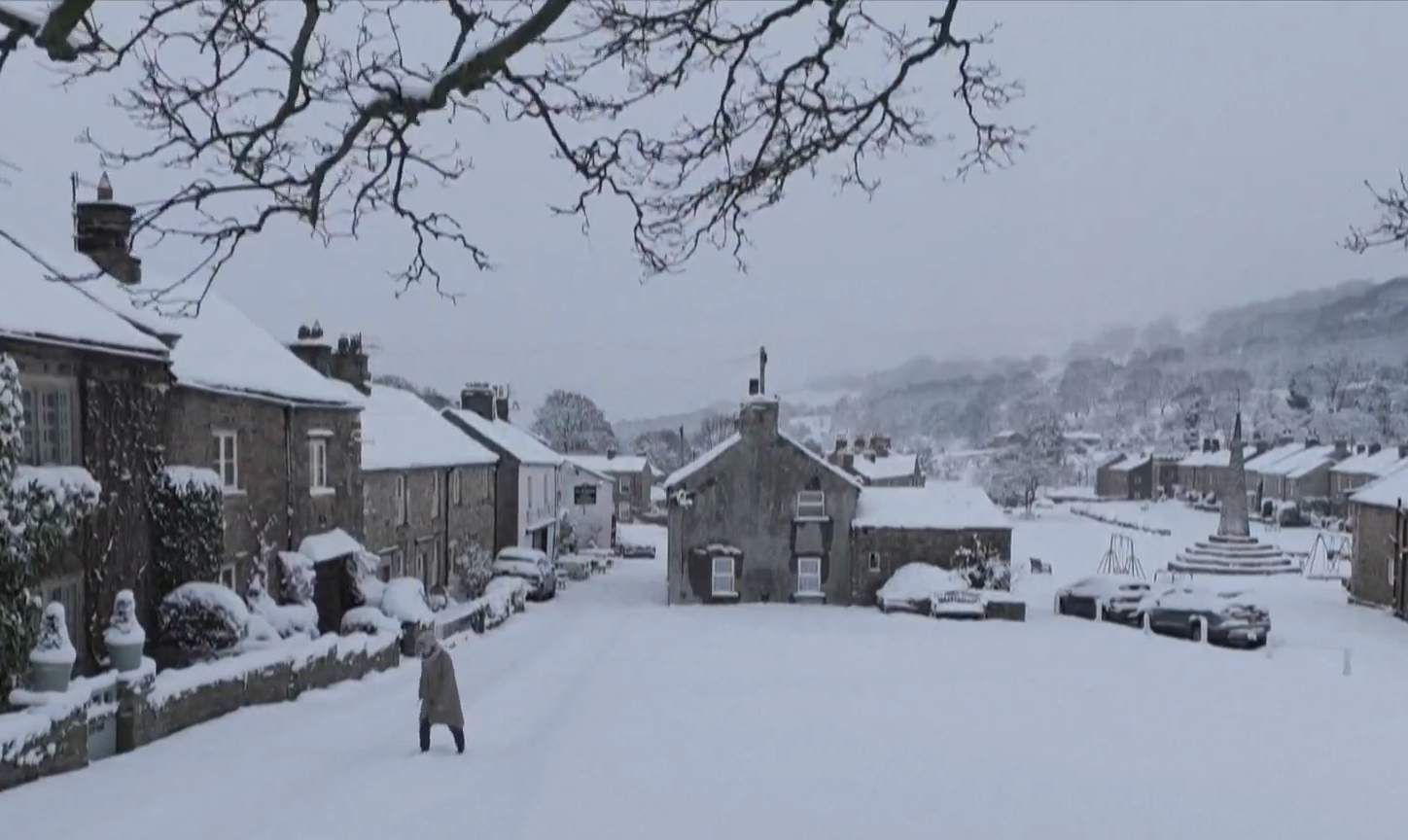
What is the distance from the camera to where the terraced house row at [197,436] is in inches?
584

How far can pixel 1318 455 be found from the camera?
254 ft

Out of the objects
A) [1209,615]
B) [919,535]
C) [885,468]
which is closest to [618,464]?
[885,468]

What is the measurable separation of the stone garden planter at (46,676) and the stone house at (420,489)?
15.7m

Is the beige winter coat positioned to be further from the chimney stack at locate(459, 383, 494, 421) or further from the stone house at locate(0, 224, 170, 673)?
the chimney stack at locate(459, 383, 494, 421)

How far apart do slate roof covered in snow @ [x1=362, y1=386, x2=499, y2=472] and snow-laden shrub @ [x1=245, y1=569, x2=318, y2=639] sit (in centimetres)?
827

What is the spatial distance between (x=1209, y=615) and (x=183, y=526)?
26249 mm

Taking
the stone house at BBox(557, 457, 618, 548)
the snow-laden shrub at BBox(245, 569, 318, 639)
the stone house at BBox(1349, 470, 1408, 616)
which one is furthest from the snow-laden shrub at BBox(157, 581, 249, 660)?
the stone house at BBox(557, 457, 618, 548)

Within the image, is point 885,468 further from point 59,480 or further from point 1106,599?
point 59,480

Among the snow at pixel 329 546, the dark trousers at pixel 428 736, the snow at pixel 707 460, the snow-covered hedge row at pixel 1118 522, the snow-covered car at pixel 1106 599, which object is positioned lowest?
the snow-covered hedge row at pixel 1118 522

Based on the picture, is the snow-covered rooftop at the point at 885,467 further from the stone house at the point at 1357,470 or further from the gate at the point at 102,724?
the gate at the point at 102,724

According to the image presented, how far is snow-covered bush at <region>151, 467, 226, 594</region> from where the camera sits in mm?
17312

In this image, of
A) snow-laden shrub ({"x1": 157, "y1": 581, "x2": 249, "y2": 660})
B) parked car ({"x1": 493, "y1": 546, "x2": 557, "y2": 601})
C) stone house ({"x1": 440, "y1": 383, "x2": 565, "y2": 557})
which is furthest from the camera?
stone house ({"x1": 440, "y1": 383, "x2": 565, "y2": 557})

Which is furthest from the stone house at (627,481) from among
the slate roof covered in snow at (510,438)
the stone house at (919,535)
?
the stone house at (919,535)

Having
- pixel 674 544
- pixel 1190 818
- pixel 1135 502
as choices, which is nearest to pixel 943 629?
pixel 674 544
